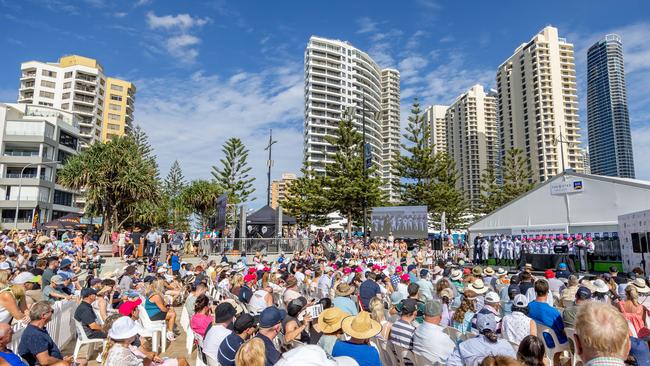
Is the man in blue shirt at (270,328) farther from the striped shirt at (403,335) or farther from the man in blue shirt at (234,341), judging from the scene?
the striped shirt at (403,335)

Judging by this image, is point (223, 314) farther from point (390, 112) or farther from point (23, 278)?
point (390, 112)

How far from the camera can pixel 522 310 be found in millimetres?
4773

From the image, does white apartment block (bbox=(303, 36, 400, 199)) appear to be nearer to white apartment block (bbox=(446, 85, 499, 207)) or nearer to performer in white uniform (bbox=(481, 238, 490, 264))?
white apartment block (bbox=(446, 85, 499, 207))

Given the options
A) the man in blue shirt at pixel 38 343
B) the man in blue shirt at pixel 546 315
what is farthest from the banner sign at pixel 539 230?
the man in blue shirt at pixel 38 343

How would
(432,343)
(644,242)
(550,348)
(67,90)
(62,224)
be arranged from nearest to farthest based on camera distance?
(432,343) < (550,348) < (644,242) < (62,224) < (67,90)

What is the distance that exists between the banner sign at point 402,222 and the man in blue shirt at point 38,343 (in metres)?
23.9

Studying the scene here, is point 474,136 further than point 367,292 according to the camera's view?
Yes

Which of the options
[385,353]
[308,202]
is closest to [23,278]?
[385,353]

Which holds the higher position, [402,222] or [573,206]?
[573,206]

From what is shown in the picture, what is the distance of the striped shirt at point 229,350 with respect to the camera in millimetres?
3520

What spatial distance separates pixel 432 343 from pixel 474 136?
11437 cm

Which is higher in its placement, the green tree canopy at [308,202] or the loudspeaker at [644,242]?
the green tree canopy at [308,202]

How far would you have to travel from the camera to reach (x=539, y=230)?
2136cm

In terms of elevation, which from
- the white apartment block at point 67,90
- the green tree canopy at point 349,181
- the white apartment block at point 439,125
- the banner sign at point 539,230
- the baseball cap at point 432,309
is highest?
the white apartment block at point 439,125
